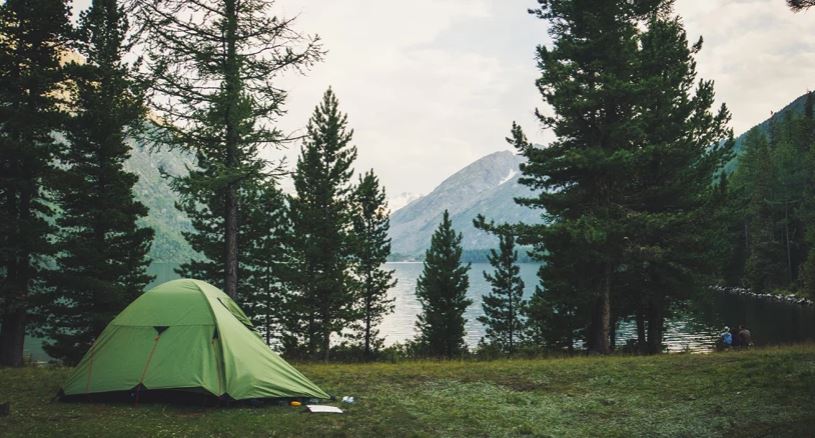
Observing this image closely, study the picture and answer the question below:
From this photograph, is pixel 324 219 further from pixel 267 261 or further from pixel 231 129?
pixel 231 129

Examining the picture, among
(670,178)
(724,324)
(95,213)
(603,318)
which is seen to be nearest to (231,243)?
(95,213)

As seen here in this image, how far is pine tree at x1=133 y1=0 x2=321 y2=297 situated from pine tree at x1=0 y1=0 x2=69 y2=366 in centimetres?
799

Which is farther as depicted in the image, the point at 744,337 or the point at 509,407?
the point at 744,337

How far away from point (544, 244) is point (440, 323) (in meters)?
21.9

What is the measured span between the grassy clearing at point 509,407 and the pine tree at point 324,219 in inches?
773

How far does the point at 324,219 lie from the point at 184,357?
23.3 metres

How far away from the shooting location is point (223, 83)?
46.9 ft

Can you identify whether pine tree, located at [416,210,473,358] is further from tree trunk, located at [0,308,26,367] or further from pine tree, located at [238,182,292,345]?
tree trunk, located at [0,308,26,367]

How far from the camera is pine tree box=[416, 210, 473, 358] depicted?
134 ft

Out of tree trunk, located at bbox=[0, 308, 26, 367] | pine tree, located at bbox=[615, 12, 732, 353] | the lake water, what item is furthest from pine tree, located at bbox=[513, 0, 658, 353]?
tree trunk, located at bbox=[0, 308, 26, 367]

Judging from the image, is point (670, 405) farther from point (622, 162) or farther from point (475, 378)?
point (622, 162)

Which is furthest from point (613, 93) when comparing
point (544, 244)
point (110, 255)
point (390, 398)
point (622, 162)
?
point (110, 255)

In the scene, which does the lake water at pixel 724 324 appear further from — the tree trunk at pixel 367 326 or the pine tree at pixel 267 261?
the pine tree at pixel 267 261

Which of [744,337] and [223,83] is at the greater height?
Answer: [223,83]
